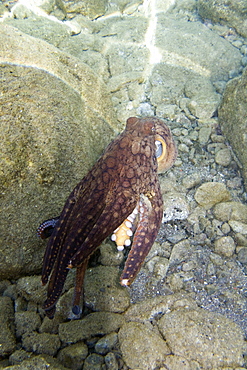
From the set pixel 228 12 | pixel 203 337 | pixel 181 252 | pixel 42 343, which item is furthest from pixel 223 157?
pixel 228 12

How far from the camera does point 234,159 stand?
14.8ft

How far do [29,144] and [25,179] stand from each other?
0.47 m

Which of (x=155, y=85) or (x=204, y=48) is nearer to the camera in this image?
(x=155, y=85)

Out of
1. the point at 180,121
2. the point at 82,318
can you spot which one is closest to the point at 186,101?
the point at 180,121

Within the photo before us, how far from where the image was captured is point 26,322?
2.94m

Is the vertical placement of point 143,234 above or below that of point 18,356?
above

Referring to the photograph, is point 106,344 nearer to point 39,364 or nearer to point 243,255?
point 39,364

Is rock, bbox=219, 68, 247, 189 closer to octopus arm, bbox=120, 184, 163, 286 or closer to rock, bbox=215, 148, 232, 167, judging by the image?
rock, bbox=215, 148, 232, 167

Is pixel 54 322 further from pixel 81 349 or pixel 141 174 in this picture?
pixel 141 174

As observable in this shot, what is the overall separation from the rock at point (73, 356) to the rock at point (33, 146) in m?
1.08

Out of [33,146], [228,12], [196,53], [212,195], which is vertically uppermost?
[228,12]

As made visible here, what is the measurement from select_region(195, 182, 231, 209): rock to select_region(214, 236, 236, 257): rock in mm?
637

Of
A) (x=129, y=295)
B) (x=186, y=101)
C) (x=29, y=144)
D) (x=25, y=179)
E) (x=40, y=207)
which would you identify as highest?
(x=186, y=101)

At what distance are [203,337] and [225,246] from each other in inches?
49.7
